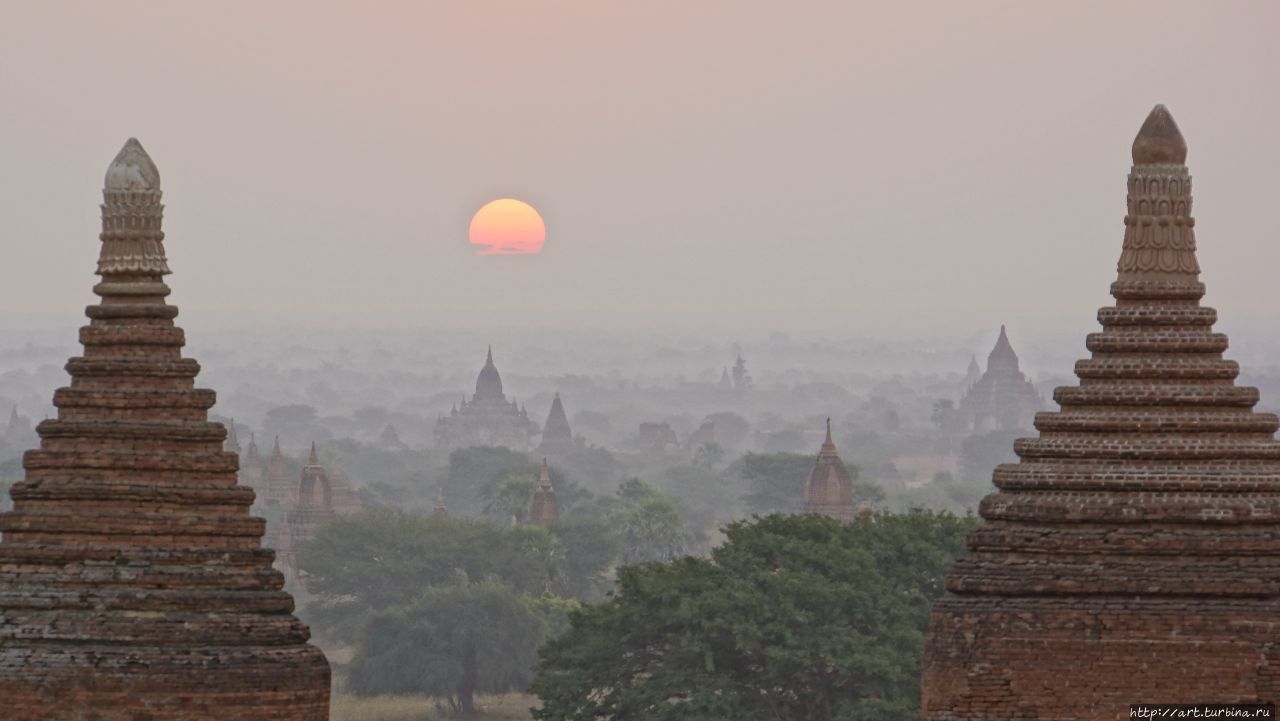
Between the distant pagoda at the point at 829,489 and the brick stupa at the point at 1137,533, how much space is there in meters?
77.4

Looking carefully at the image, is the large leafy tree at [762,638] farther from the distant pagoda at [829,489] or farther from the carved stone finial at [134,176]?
the distant pagoda at [829,489]

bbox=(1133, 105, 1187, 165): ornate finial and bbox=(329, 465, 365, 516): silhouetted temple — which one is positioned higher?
bbox=(1133, 105, 1187, 165): ornate finial

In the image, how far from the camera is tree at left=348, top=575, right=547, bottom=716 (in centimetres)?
7962

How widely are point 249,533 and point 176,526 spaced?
21.1 inches

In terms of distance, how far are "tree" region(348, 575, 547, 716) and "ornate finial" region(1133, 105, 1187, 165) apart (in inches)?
2177

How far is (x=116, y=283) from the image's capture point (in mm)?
25234

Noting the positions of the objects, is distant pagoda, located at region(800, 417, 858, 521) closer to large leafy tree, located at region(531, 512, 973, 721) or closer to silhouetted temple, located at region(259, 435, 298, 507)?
silhouetted temple, located at region(259, 435, 298, 507)

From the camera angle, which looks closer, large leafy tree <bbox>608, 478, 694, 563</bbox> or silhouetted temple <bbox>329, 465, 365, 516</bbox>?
large leafy tree <bbox>608, 478, 694, 563</bbox>

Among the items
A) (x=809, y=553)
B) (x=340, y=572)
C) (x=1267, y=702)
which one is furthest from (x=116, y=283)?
(x=340, y=572)

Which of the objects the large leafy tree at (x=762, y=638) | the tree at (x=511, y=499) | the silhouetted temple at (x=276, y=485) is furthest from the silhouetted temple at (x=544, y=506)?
the large leafy tree at (x=762, y=638)

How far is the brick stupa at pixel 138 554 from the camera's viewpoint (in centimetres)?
2386

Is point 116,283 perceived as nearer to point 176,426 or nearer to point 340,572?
point 176,426

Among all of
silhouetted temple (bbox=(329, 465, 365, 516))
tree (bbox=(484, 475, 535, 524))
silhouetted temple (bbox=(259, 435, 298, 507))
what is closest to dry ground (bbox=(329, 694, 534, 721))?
silhouetted temple (bbox=(329, 465, 365, 516))

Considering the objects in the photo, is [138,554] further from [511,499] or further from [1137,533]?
[511,499]
